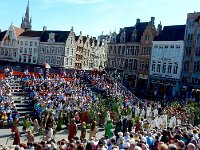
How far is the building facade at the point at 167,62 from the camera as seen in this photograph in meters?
57.2

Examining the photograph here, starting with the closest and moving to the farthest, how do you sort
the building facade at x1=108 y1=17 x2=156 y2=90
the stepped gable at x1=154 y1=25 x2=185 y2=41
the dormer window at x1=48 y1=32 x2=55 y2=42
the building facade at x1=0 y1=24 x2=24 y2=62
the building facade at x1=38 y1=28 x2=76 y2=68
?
the stepped gable at x1=154 y1=25 x2=185 y2=41
the building facade at x1=108 y1=17 x2=156 y2=90
the building facade at x1=38 y1=28 x2=76 y2=68
the dormer window at x1=48 y1=32 x2=55 y2=42
the building facade at x1=0 y1=24 x2=24 y2=62

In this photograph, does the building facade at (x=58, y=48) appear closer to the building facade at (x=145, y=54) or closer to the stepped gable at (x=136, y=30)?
the stepped gable at (x=136, y=30)

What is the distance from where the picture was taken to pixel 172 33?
60094 mm

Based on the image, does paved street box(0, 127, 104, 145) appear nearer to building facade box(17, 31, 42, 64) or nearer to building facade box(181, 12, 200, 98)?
building facade box(181, 12, 200, 98)

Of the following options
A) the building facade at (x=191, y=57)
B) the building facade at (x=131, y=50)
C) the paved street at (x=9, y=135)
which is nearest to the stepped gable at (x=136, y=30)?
the building facade at (x=131, y=50)

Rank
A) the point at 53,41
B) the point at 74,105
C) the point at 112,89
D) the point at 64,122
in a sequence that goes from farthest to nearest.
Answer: the point at 53,41
the point at 112,89
the point at 74,105
the point at 64,122

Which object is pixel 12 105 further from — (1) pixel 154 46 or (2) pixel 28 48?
(2) pixel 28 48

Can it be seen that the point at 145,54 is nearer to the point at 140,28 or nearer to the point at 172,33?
the point at 140,28

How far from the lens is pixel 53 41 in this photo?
73.6 metres

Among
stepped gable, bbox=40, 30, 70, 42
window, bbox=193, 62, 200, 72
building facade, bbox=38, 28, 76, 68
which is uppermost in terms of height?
stepped gable, bbox=40, 30, 70, 42

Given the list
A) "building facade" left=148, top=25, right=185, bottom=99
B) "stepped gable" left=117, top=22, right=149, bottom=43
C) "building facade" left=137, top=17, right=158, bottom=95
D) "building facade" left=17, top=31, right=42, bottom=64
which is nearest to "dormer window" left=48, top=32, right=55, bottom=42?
"building facade" left=17, top=31, right=42, bottom=64

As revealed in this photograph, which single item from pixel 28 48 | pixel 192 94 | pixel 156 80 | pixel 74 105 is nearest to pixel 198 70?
pixel 192 94

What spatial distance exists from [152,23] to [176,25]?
4856 millimetres

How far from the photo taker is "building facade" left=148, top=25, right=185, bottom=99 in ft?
188
